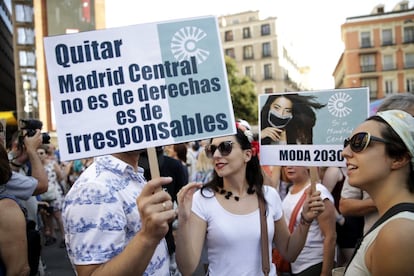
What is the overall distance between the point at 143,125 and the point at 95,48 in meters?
0.39

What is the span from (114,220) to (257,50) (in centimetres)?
6572

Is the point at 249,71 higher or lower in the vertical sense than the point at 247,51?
lower

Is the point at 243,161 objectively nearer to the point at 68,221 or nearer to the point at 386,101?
the point at 386,101

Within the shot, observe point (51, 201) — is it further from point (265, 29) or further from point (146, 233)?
point (265, 29)

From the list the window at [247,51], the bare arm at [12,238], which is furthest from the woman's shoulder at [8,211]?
the window at [247,51]

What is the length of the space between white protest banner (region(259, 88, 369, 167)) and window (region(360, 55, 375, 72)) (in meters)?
56.1

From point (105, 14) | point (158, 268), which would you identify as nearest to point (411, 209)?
point (158, 268)

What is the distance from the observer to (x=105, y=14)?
113 ft

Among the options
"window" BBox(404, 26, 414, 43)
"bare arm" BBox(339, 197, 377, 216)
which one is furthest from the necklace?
"window" BBox(404, 26, 414, 43)

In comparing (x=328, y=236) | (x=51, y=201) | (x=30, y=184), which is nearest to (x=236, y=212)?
(x=328, y=236)

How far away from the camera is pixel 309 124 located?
3109mm

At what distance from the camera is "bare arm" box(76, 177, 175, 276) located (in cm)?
148

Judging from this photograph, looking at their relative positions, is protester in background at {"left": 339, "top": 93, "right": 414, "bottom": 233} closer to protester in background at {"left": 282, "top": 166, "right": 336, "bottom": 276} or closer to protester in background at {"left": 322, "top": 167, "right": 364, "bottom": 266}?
protester in background at {"left": 282, "top": 166, "right": 336, "bottom": 276}

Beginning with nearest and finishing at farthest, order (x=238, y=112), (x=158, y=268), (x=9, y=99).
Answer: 1. (x=158, y=268)
2. (x=238, y=112)
3. (x=9, y=99)
